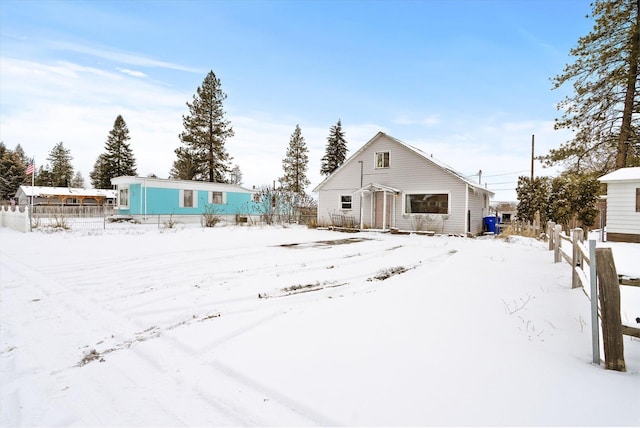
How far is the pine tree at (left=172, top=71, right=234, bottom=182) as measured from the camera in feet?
109

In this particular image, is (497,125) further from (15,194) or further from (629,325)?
(15,194)

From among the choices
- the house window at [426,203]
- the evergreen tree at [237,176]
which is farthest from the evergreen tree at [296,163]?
the house window at [426,203]

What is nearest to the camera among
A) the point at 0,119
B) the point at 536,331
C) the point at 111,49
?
the point at 536,331

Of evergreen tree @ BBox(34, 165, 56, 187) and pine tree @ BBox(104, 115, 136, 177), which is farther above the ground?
pine tree @ BBox(104, 115, 136, 177)

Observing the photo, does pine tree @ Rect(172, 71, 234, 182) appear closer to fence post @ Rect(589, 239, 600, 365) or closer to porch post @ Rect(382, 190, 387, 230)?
porch post @ Rect(382, 190, 387, 230)

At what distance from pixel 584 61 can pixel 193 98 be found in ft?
106

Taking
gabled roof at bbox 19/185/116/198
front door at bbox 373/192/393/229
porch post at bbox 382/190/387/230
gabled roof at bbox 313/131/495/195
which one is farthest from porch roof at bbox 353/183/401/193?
gabled roof at bbox 19/185/116/198

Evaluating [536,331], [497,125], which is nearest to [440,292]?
[536,331]

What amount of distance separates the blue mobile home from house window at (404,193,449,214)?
41.4 feet

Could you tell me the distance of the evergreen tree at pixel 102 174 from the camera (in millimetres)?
43812

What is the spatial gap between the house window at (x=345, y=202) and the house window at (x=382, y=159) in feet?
8.92

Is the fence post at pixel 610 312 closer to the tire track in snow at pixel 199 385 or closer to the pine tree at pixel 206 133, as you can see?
the tire track in snow at pixel 199 385

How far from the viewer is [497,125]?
21438 millimetres

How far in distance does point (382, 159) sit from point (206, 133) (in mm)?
22166
